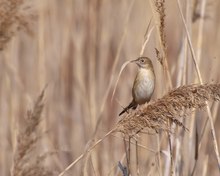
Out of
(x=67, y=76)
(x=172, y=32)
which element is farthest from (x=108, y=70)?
(x=172, y=32)

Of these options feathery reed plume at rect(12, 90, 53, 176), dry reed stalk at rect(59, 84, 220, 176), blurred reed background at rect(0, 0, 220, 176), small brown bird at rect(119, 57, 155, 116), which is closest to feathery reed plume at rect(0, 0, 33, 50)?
feathery reed plume at rect(12, 90, 53, 176)

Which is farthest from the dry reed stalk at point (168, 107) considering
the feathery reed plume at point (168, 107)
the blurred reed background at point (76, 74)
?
the blurred reed background at point (76, 74)

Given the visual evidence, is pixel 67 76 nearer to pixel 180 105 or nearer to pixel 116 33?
pixel 116 33

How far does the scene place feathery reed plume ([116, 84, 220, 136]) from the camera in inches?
55.8

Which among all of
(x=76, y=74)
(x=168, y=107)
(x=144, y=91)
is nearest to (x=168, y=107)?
(x=168, y=107)

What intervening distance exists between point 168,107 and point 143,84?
76cm

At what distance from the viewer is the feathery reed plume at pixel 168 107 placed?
1.42 meters

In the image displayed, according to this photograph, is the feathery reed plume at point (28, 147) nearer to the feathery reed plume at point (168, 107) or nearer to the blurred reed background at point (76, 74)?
the blurred reed background at point (76, 74)

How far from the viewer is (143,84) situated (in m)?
2.20

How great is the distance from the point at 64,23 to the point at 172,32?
1207 mm

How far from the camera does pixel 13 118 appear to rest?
2.91 meters

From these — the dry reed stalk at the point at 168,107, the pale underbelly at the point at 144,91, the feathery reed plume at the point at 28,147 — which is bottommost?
the feathery reed plume at the point at 28,147

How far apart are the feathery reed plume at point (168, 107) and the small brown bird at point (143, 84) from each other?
68 cm

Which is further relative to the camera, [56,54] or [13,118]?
[56,54]
